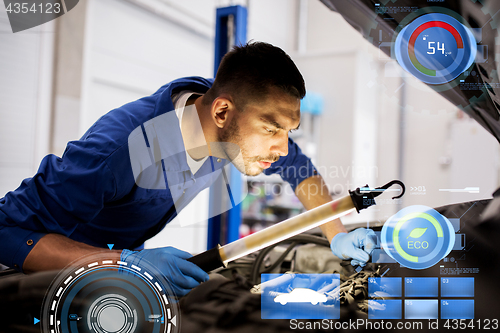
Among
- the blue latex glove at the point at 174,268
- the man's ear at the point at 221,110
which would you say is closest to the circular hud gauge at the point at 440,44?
the man's ear at the point at 221,110

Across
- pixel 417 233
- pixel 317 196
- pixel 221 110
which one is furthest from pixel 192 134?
pixel 417 233

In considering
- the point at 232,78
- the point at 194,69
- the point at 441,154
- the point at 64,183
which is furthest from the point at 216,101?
the point at 194,69

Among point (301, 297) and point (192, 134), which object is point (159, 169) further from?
point (301, 297)

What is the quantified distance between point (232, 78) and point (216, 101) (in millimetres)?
52

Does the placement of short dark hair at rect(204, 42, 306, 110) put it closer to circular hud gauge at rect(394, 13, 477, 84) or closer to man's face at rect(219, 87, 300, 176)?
man's face at rect(219, 87, 300, 176)

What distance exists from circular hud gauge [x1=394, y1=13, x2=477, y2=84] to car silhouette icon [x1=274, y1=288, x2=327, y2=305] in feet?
1.28

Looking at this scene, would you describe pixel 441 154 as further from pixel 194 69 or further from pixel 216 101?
pixel 194 69

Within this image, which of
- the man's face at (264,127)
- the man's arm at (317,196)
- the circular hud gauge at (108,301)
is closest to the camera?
the circular hud gauge at (108,301)

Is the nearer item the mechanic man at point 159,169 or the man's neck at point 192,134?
the mechanic man at point 159,169

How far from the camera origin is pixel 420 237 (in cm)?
48

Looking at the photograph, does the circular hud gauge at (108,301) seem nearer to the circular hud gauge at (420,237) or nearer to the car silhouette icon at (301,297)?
the car silhouette icon at (301,297)

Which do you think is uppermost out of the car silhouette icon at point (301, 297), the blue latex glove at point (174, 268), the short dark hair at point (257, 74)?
the short dark hair at point (257, 74)

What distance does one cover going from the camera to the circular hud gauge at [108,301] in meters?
0.42

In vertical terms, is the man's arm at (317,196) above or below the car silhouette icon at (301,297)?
above
